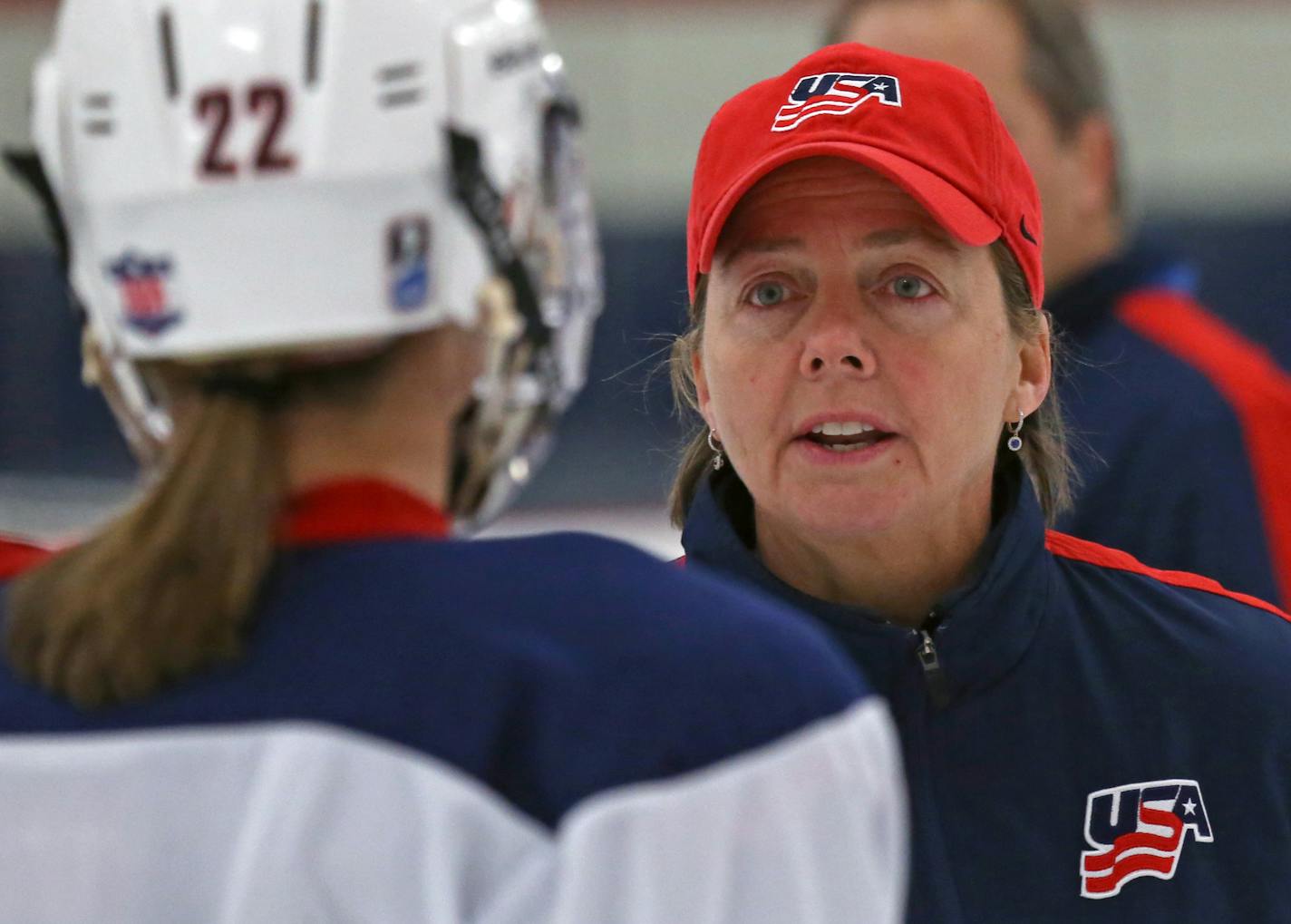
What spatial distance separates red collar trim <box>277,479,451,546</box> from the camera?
1.15 metres

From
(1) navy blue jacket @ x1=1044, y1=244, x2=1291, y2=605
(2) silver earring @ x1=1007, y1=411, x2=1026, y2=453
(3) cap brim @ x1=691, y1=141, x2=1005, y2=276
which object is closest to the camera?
(3) cap brim @ x1=691, y1=141, x2=1005, y2=276

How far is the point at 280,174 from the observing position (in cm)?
116

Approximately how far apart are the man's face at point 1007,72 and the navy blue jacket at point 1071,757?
1.23 meters

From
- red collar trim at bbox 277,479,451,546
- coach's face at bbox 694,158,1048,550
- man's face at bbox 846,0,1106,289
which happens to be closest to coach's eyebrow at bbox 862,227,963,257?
coach's face at bbox 694,158,1048,550

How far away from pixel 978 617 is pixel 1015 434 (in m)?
0.27

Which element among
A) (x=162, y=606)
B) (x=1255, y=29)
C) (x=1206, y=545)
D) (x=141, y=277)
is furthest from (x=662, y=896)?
(x=1255, y=29)

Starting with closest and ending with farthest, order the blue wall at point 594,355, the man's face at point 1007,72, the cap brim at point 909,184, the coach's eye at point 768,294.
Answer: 1. the cap brim at point 909,184
2. the coach's eye at point 768,294
3. the man's face at point 1007,72
4. the blue wall at point 594,355

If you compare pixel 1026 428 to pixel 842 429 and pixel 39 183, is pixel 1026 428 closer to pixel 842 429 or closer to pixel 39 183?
pixel 842 429

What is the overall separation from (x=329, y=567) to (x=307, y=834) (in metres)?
0.17

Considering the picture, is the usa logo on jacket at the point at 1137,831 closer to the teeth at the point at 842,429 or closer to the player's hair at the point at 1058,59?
the teeth at the point at 842,429

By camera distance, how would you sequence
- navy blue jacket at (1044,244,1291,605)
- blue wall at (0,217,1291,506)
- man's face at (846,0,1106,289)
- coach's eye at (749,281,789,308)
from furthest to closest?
blue wall at (0,217,1291,506)
man's face at (846,0,1106,289)
navy blue jacket at (1044,244,1291,605)
coach's eye at (749,281,789,308)

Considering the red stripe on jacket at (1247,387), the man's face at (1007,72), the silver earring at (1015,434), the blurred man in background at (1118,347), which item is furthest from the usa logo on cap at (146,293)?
the man's face at (1007,72)

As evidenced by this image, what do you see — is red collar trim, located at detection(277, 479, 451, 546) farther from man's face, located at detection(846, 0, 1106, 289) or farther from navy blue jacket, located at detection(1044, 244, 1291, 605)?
man's face, located at detection(846, 0, 1106, 289)

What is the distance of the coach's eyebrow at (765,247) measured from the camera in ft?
5.31
